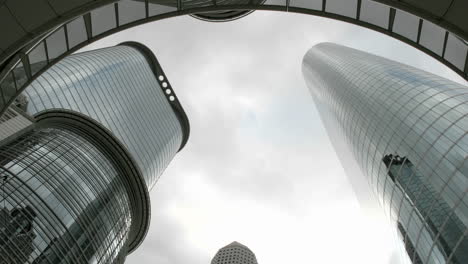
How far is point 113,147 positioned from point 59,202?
21225mm

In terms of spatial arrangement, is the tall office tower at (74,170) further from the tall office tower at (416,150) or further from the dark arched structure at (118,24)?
the tall office tower at (416,150)

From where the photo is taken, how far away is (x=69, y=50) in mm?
11508

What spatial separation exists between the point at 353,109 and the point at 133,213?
52.1 m

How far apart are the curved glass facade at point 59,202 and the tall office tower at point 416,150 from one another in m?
43.4

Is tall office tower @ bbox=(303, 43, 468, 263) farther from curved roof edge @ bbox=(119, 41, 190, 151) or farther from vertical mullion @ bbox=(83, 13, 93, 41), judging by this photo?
curved roof edge @ bbox=(119, 41, 190, 151)

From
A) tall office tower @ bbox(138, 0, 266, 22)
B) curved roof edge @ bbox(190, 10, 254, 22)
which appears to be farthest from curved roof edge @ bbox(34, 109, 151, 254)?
tall office tower @ bbox(138, 0, 266, 22)

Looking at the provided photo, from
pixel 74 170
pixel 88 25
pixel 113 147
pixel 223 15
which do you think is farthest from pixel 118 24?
pixel 113 147

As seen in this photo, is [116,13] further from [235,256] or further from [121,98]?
[235,256]

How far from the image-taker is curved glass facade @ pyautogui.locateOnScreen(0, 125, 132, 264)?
116ft

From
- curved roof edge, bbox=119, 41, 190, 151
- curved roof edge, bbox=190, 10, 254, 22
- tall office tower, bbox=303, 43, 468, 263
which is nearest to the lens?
curved roof edge, bbox=190, 10, 254, 22

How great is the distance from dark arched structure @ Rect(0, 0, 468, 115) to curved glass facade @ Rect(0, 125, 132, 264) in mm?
28638

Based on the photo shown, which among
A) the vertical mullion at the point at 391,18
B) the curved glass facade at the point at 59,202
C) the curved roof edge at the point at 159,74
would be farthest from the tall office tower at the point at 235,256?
the vertical mullion at the point at 391,18

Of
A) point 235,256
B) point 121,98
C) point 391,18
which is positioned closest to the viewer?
point 391,18

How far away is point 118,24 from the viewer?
11484mm
